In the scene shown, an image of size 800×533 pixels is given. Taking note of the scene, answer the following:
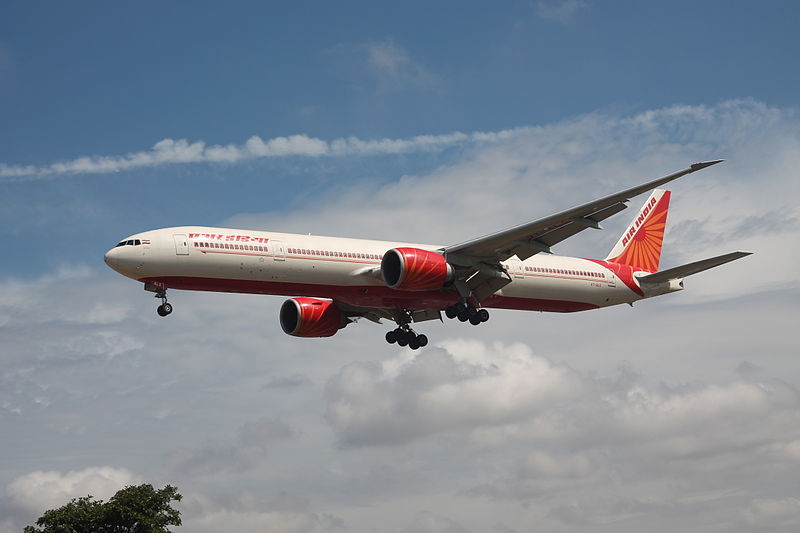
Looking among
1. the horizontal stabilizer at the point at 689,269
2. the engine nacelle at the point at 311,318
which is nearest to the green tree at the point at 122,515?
the engine nacelle at the point at 311,318

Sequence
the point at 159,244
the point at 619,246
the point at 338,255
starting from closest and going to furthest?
the point at 159,244 → the point at 338,255 → the point at 619,246

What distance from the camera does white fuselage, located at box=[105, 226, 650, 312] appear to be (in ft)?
139

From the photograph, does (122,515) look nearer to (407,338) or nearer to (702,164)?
(407,338)

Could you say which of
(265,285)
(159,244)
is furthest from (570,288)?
(159,244)

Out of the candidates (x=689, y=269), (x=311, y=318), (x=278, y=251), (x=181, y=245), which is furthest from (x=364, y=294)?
(x=689, y=269)

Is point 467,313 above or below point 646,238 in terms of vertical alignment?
below

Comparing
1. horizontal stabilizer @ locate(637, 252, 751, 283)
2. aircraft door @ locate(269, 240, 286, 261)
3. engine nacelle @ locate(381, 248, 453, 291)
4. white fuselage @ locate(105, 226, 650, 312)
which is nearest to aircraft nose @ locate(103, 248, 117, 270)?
white fuselage @ locate(105, 226, 650, 312)

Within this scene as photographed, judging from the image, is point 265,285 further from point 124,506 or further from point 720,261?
point 124,506

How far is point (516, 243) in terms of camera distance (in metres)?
46.1

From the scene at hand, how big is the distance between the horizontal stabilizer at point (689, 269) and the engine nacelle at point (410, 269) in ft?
42.4

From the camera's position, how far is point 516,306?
51625 millimetres

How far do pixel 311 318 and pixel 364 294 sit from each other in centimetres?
752

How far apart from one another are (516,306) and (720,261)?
10446 millimetres

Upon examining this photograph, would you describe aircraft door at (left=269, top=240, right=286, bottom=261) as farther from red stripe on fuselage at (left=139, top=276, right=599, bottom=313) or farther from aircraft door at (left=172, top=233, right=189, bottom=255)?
aircraft door at (left=172, top=233, right=189, bottom=255)
